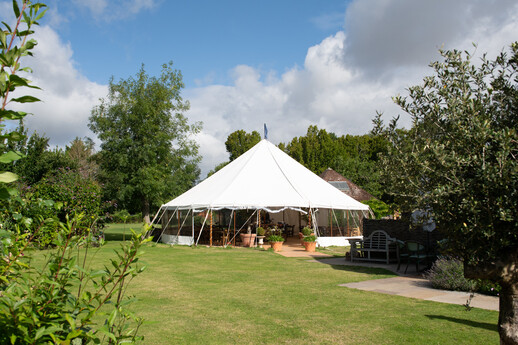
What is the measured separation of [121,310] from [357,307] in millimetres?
6036

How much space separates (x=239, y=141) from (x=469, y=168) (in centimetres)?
5112

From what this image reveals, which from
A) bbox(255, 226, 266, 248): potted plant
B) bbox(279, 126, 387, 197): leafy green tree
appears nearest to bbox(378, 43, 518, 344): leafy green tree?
bbox(255, 226, 266, 248): potted plant

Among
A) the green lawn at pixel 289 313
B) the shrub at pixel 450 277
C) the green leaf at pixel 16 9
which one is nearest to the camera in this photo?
the green leaf at pixel 16 9

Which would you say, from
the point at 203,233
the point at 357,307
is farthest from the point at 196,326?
the point at 203,233

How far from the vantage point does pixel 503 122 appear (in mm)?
3566

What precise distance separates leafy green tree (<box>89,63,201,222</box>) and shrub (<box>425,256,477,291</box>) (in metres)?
15.9

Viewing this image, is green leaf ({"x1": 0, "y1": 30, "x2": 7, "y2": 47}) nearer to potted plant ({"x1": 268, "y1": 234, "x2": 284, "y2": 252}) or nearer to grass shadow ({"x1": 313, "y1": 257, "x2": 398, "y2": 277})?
grass shadow ({"x1": 313, "y1": 257, "x2": 398, "y2": 277})

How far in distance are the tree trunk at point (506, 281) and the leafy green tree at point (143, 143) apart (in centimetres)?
1980

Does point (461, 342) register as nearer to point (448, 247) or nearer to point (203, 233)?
point (448, 247)

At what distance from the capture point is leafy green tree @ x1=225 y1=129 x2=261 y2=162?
53000 millimetres

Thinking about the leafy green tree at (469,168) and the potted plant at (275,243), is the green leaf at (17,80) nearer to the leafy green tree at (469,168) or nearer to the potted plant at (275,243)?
the leafy green tree at (469,168)

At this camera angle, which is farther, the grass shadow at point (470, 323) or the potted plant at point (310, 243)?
the potted plant at point (310, 243)

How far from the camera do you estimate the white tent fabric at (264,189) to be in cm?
1884

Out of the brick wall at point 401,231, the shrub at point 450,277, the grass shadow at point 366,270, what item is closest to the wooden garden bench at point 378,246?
the brick wall at point 401,231
